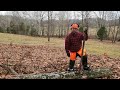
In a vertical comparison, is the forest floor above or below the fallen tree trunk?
below

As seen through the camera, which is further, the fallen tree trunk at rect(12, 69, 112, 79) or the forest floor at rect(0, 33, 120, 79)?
the forest floor at rect(0, 33, 120, 79)

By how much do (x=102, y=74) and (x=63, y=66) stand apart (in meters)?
2.18

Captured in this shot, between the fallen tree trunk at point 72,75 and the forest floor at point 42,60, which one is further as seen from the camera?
the forest floor at point 42,60

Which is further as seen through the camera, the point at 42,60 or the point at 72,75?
the point at 42,60

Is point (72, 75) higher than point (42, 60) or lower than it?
higher

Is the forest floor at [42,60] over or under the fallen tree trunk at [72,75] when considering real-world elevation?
under
